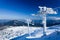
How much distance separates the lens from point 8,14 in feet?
9.23

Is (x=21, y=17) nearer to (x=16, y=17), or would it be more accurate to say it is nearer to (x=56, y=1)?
(x=16, y=17)

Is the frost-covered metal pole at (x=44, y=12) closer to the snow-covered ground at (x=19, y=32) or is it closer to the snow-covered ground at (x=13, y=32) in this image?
the snow-covered ground at (x=19, y=32)

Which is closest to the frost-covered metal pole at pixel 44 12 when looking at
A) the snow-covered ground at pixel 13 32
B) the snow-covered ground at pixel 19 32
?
the snow-covered ground at pixel 19 32

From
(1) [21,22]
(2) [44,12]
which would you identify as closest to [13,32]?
(1) [21,22]

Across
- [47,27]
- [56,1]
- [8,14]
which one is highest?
[56,1]

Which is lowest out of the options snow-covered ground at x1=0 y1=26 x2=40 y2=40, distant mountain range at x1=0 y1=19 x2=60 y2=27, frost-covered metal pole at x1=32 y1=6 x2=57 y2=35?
snow-covered ground at x1=0 y1=26 x2=40 y2=40

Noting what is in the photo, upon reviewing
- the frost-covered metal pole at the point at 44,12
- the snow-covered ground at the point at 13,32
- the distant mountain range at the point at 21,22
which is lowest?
the snow-covered ground at the point at 13,32

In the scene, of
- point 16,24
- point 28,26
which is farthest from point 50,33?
point 16,24

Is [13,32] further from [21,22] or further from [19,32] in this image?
[21,22]

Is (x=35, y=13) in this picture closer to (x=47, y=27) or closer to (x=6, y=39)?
(x=47, y=27)

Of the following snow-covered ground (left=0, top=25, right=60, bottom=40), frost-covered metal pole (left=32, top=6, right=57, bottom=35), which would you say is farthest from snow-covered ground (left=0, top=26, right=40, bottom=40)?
frost-covered metal pole (left=32, top=6, right=57, bottom=35)

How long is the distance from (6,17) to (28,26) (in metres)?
0.37

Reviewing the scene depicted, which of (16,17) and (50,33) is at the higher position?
(16,17)

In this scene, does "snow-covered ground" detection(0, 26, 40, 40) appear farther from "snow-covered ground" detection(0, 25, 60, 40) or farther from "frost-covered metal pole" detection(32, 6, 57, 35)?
"frost-covered metal pole" detection(32, 6, 57, 35)
